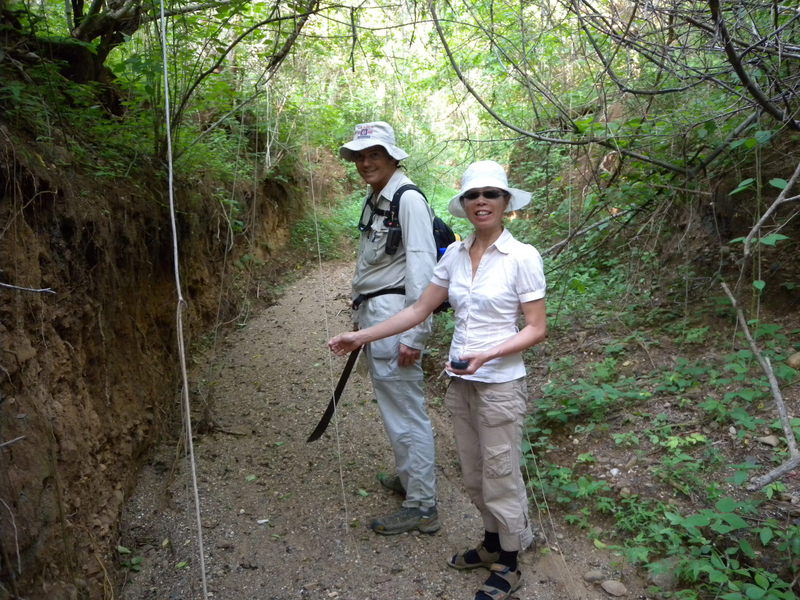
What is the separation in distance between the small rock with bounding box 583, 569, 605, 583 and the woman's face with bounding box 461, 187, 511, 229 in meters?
1.69

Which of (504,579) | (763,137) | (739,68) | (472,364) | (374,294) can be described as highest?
(739,68)

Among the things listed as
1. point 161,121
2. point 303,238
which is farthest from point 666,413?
→ point 303,238

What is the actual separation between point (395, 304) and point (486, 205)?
843mm

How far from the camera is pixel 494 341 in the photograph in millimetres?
2527

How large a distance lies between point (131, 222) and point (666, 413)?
3480 mm

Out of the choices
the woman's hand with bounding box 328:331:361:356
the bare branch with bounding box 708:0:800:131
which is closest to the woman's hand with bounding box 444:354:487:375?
the woman's hand with bounding box 328:331:361:356

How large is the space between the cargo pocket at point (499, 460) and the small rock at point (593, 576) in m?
0.75

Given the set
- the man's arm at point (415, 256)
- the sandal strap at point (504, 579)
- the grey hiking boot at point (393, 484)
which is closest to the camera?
the sandal strap at point (504, 579)

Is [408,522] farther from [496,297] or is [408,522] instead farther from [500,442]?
[496,297]

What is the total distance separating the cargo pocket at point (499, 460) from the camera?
2531 millimetres

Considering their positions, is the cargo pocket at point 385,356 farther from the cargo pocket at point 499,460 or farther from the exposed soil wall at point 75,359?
the exposed soil wall at point 75,359

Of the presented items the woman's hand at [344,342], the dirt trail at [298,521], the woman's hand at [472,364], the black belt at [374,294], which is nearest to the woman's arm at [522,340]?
the woman's hand at [472,364]

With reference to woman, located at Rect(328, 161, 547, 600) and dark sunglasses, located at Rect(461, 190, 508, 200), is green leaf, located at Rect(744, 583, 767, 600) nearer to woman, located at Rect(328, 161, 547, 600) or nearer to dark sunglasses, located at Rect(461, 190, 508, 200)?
woman, located at Rect(328, 161, 547, 600)

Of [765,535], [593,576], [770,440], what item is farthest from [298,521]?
[770,440]
